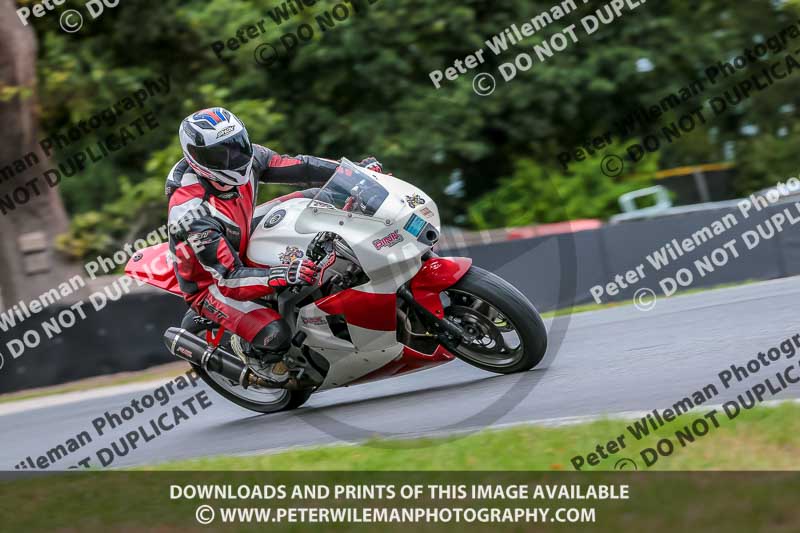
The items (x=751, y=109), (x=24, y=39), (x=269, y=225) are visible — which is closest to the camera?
(x=269, y=225)

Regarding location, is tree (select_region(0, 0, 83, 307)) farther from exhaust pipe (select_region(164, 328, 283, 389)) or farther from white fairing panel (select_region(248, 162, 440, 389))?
white fairing panel (select_region(248, 162, 440, 389))

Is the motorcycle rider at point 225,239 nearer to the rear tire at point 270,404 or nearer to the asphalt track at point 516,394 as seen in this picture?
the rear tire at point 270,404

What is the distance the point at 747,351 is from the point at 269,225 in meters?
3.27

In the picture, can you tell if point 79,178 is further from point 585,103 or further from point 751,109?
point 751,109

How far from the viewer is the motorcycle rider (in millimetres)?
6738

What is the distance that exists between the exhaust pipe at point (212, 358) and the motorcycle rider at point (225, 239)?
11cm

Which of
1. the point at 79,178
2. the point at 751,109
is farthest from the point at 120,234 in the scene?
the point at 751,109

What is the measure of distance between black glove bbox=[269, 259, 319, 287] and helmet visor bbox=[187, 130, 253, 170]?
2.59ft

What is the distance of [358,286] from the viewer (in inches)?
260

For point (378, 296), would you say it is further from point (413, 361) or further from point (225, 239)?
point (225, 239)

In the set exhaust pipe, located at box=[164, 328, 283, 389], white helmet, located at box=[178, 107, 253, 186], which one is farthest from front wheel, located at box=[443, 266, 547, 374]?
white helmet, located at box=[178, 107, 253, 186]

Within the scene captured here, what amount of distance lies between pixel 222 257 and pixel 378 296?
1.08m

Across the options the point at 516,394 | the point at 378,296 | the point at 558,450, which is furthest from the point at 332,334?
the point at 558,450

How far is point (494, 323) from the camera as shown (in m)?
6.55
